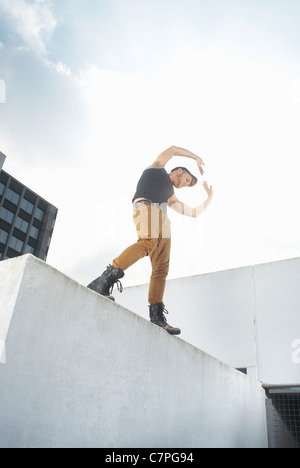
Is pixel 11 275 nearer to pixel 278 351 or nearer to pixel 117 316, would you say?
pixel 117 316

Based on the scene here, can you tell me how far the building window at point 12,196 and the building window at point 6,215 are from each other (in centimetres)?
145

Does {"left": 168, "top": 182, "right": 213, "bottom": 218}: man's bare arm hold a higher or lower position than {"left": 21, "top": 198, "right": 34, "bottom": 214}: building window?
lower

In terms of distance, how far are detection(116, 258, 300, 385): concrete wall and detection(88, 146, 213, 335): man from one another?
9.83 ft

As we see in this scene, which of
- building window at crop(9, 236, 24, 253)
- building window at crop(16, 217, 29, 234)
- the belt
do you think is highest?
building window at crop(16, 217, 29, 234)

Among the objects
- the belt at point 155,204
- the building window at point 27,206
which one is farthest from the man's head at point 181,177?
the building window at point 27,206

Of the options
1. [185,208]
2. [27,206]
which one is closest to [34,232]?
[27,206]

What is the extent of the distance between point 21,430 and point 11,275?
2.40ft

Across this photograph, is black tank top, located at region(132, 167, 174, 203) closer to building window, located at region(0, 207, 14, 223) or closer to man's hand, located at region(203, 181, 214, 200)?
man's hand, located at region(203, 181, 214, 200)

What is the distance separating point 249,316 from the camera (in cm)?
596

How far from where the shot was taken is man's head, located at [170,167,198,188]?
12.7 ft

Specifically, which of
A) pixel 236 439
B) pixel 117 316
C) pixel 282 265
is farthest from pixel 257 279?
pixel 117 316

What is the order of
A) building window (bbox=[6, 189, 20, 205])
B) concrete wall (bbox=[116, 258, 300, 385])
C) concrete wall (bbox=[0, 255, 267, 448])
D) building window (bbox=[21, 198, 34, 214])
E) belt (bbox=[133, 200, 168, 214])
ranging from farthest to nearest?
building window (bbox=[21, 198, 34, 214]) → building window (bbox=[6, 189, 20, 205]) → concrete wall (bbox=[116, 258, 300, 385]) → belt (bbox=[133, 200, 168, 214]) → concrete wall (bbox=[0, 255, 267, 448])

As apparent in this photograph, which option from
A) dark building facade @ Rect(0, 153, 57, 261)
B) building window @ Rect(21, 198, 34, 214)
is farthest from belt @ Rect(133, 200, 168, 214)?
building window @ Rect(21, 198, 34, 214)
